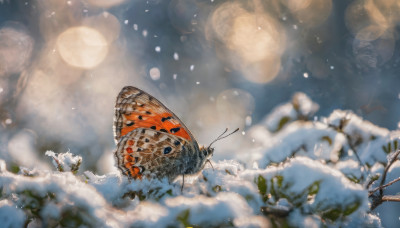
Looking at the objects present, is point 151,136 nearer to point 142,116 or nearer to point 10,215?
point 142,116

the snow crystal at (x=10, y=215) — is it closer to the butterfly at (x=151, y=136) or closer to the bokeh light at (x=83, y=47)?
the butterfly at (x=151, y=136)

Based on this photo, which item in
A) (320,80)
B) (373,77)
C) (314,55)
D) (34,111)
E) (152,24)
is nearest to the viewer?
(34,111)

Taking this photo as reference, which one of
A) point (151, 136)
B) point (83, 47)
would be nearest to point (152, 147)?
point (151, 136)

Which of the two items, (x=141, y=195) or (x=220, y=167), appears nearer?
(x=141, y=195)

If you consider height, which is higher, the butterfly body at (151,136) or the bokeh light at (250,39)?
the bokeh light at (250,39)

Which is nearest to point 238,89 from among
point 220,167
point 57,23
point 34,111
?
point 57,23

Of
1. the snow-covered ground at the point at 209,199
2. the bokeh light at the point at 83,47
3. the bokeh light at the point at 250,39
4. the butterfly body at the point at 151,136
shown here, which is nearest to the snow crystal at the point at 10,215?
the snow-covered ground at the point at 209,199

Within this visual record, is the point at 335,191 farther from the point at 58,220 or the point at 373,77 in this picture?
the point at 373,77
